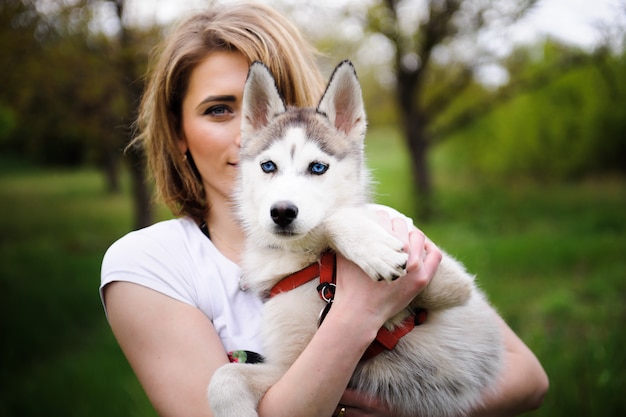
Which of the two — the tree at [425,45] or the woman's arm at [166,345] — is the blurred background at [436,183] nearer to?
the tree at [425,45]

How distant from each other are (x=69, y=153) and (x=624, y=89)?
2155cm

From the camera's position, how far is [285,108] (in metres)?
2.69

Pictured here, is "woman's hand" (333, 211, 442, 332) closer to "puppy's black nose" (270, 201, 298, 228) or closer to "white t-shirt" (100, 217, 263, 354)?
"puppy's black nose" (270, 201, 298, 228)

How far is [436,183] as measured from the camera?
53.7ft

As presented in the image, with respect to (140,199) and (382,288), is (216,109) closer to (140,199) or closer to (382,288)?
(382,288)

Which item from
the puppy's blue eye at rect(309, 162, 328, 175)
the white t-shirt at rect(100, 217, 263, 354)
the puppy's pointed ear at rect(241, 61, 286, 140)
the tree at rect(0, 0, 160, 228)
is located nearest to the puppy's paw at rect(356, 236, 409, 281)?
the puppy's blue eye at rect(309, 162, 328, 175)

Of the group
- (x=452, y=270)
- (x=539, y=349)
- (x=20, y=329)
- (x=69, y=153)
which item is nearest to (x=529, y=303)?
(x=539, y=349)

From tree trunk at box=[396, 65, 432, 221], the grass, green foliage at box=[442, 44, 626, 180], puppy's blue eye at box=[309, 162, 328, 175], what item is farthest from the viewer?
tree trunk at box=[396, 65, 432, 221]

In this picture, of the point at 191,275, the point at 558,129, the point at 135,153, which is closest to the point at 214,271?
the point at 191,275

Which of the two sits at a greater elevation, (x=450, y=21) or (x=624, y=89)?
(x=450, y=21)

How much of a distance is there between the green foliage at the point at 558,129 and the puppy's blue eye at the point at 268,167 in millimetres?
8830

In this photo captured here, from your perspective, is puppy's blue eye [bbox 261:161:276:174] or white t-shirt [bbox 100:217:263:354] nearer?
white t-shirt [bbox 100:217:263:354]

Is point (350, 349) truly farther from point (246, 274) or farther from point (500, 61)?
point (500, 61)

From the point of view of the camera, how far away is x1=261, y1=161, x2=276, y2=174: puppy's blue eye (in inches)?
95.1
